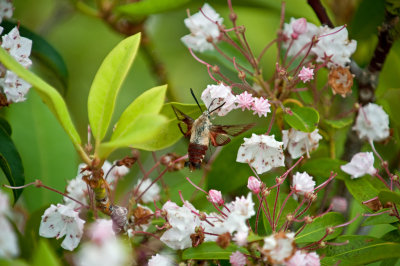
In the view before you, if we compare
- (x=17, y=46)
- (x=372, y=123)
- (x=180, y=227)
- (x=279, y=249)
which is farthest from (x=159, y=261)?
(x=372, y=123)

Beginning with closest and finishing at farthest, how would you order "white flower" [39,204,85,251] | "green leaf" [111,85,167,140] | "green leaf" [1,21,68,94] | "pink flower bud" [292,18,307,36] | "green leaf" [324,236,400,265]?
1. "green leaf" [111,85,167,140]
2. "green leaf" [324,236,400,265]
3. "white flower" [39,204,85,251]
4. "pink flower bud" [292,18,307,36]
5. "green leaf" [1,21,68,94]

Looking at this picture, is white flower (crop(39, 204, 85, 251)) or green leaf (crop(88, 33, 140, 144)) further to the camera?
white flower (crop(39, 204, 85, 251))

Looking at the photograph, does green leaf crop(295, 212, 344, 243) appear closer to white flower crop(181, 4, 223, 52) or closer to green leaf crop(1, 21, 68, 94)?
white flower crop(181, 4, 223, 52)

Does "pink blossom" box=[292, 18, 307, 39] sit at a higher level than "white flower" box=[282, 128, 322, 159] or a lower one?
higher

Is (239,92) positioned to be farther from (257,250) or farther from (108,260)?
(108,260)

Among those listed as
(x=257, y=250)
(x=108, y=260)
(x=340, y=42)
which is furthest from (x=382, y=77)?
(x=108, y=260)

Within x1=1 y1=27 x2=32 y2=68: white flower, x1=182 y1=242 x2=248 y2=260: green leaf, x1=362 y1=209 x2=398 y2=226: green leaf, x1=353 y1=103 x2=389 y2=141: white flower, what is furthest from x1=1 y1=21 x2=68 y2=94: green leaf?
x1=362 y1=209 x2=398 y2=226: green leaf
